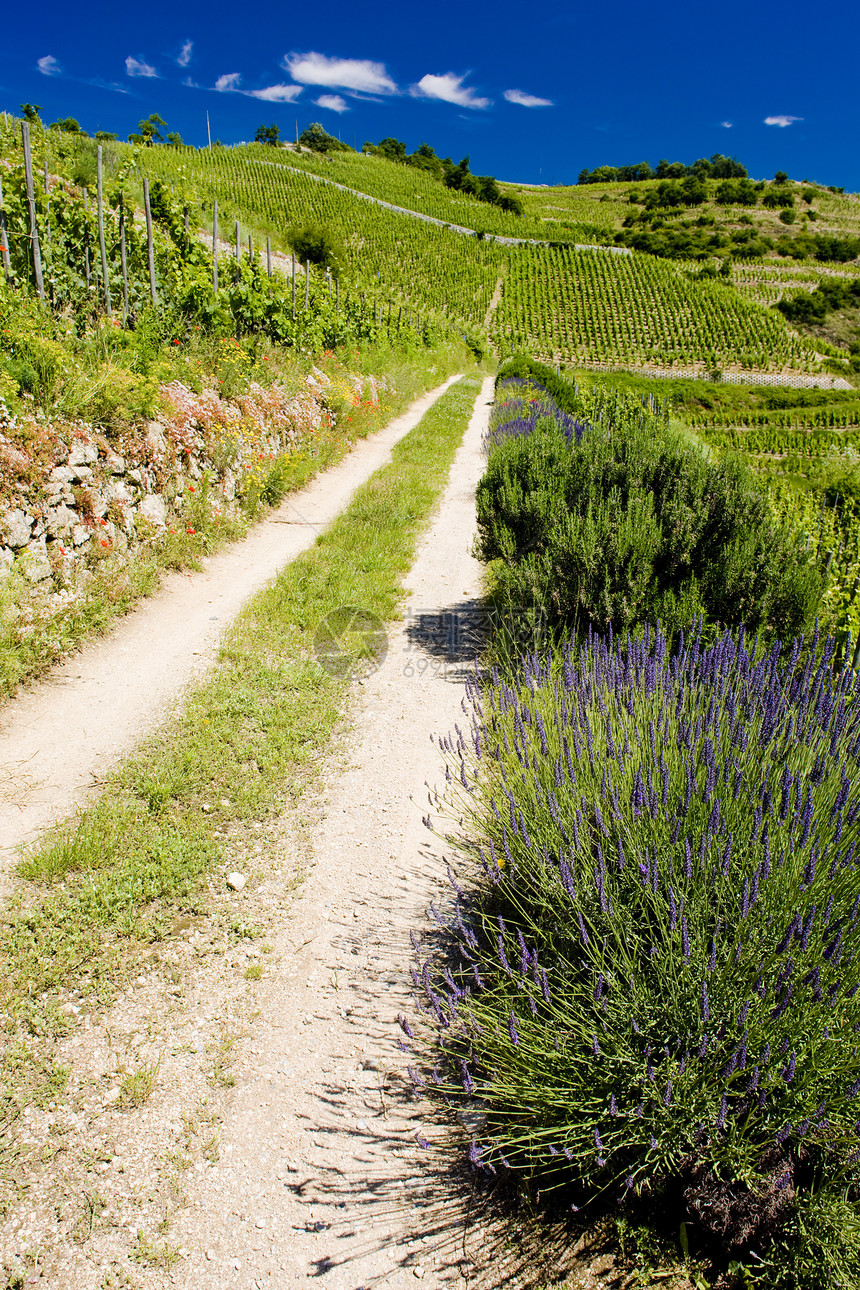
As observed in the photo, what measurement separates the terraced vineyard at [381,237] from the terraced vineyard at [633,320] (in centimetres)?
310

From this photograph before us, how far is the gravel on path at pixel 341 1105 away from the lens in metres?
1.95

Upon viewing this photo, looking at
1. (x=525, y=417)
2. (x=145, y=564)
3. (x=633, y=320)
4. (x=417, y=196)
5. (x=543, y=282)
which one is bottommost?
(x=145, y=564)

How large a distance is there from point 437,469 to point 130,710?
941cm

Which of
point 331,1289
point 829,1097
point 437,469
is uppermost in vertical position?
point 437,469

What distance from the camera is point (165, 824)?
3.68 metres

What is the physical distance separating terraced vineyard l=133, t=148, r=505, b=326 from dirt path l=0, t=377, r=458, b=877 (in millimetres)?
38811

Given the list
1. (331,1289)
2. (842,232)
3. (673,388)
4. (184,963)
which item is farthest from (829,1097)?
(842,232)

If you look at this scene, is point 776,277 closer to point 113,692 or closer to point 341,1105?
A: point 113,692

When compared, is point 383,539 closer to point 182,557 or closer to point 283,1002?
point 182,557

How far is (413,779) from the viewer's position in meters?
4.32

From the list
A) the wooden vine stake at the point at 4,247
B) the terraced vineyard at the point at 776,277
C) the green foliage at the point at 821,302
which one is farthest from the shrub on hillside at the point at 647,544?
the terraced vineyard at the point at 776,277

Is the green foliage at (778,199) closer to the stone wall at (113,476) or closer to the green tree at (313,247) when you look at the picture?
the green tree at (313,247)

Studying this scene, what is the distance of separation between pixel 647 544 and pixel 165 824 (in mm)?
3757

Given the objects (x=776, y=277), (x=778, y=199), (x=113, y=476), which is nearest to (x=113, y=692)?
(x=113, y=476)
